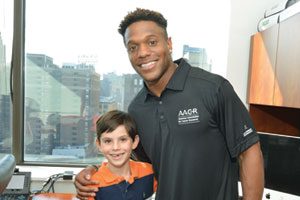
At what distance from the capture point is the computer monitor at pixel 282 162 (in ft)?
6.01

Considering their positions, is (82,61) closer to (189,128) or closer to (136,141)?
(136,141)

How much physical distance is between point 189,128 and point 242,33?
140 centimetres

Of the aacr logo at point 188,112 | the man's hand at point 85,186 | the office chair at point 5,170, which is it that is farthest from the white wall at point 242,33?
the office chair at point 5,170

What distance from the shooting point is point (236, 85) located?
243cm

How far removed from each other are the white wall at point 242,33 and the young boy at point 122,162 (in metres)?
1.24

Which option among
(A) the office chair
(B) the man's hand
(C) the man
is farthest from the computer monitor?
(A) the office chair

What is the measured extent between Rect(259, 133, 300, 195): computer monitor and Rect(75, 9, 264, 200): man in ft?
2.30

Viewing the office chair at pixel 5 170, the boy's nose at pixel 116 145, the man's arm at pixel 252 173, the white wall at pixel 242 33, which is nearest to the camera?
the office chair at pixel 5 170

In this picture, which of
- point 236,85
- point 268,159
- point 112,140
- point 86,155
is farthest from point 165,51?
point 86,155

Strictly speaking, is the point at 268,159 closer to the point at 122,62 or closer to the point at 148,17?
the point at 148,17

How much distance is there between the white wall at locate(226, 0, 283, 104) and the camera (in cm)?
238

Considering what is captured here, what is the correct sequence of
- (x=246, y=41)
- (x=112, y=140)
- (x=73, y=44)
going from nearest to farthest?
(x=112, y=140) < (x=246, y=41) < (x=73, y=44)

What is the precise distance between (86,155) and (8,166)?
207 centimetres

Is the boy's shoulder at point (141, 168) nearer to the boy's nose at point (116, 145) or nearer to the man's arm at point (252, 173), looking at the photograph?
the boy's nose at point (116, 145)
